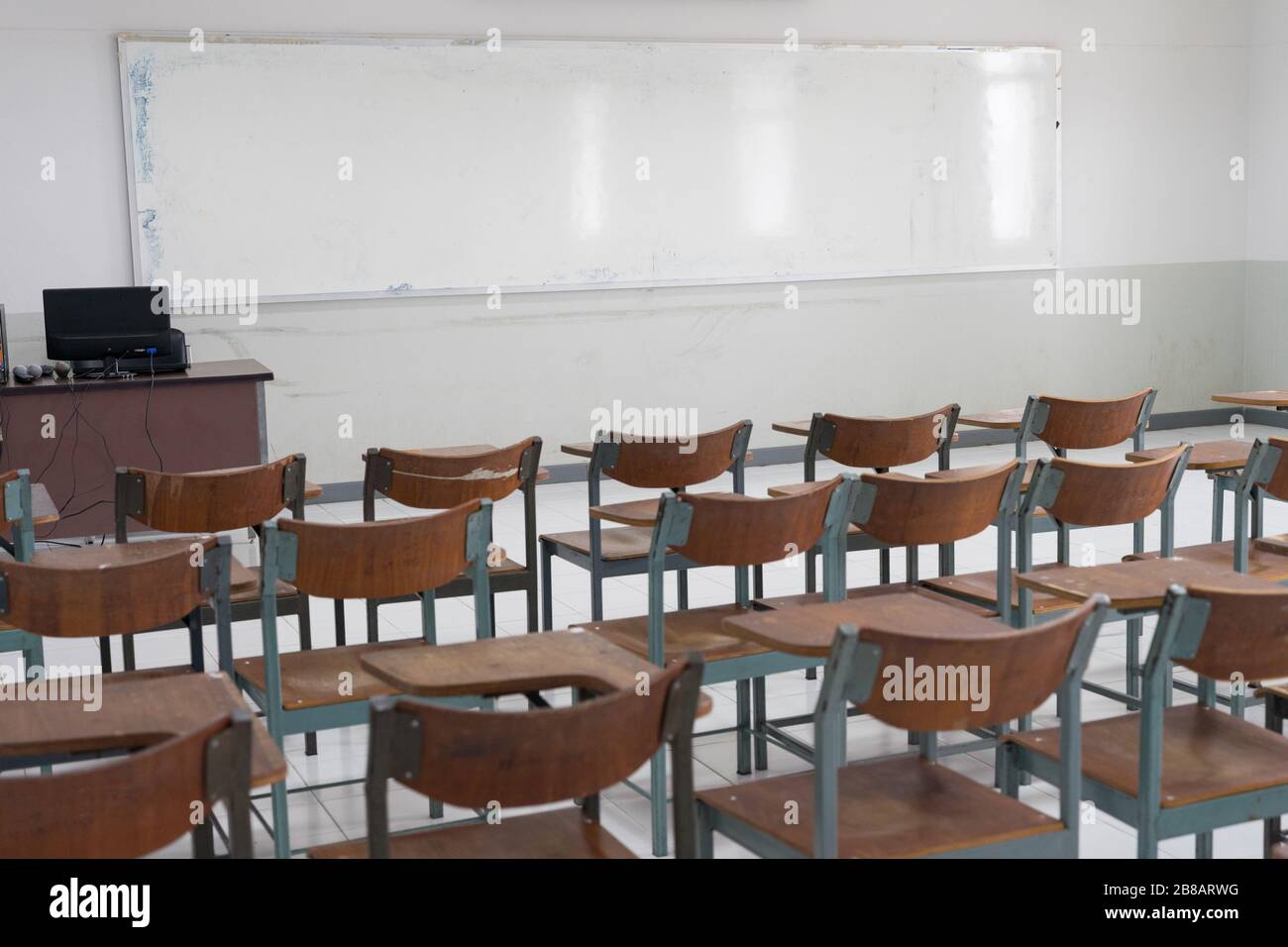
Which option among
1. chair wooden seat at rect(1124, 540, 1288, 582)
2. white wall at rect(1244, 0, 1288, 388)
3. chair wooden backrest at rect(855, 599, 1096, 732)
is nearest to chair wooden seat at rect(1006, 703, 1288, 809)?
chair wooden backrest at rect(855, 599, 1096, 732)

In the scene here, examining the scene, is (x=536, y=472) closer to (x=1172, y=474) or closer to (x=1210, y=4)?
(x=1172, y=474)

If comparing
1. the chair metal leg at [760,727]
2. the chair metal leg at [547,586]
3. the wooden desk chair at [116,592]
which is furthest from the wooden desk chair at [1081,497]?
the wooden desk chair at [116,592]

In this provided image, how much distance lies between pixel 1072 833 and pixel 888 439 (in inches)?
91.9

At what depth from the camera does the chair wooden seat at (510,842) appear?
2.12m

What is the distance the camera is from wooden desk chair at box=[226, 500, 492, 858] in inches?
107

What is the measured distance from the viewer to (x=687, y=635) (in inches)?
129

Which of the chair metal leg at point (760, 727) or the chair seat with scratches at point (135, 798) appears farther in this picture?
the chair metal leg at point (760, 727)

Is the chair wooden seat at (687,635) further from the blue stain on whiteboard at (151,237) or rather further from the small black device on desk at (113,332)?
the blue stain on whiteboard at (151,237)

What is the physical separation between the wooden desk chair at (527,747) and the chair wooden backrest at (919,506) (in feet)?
4.64

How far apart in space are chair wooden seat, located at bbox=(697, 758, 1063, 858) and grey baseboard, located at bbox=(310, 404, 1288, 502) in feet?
15.7

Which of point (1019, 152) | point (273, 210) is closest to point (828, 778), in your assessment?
point (273, 210)

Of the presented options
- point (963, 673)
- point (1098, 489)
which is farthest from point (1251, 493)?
point (963, 673)

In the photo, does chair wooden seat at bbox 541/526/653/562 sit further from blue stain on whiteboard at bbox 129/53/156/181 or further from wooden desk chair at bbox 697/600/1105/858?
blue stain on whiteboard at bbox 129/53/156/181

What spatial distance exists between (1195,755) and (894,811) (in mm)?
588
